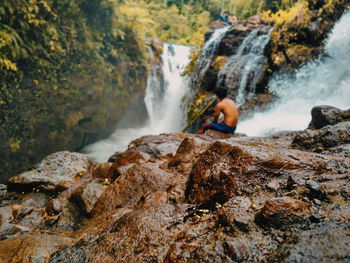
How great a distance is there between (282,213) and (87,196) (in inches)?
112

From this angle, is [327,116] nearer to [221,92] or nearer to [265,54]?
[221,92]

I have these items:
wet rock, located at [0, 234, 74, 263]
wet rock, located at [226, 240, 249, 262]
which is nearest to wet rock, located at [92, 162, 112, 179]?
wet rock, located at [0, 234, 74, 263]

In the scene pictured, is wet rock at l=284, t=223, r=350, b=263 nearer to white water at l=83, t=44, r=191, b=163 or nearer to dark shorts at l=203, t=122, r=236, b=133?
dark shorts at l=203, t=122, r=236, b=133

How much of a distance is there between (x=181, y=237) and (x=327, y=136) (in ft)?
8.92

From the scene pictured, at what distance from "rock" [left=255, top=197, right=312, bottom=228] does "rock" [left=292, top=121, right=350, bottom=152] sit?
6.49ft

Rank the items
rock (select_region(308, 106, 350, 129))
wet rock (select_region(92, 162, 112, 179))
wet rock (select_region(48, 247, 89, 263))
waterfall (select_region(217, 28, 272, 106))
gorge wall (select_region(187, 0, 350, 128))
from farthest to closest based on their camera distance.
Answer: waterfall (select_region(217, 28, 272, 106)) < gorge wall (select_region(187, 0, 350, 128)) < wet rock (select_region(92, 162, 112, 179)) < rock (select_region(308, 106, 350, 129)) < wet rock (select_region(48, 247, 89, 263))

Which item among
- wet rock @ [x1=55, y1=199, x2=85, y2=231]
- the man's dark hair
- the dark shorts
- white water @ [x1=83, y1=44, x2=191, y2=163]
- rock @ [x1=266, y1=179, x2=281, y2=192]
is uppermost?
rock @ [x1=266, y1=179, x2=281, y2=192]

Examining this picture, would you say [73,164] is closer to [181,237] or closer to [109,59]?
[181,237]

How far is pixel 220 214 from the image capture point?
4.49 ft

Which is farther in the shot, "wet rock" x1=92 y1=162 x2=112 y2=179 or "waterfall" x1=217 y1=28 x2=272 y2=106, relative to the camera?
"waterfall" x1=217 y1=28 x2=272 y2=106

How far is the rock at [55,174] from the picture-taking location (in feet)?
12.8

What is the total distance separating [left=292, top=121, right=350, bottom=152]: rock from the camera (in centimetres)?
277

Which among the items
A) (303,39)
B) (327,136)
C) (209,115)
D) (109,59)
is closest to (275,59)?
(303,39)

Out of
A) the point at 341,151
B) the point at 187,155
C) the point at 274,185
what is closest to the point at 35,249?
the point at 274,185
